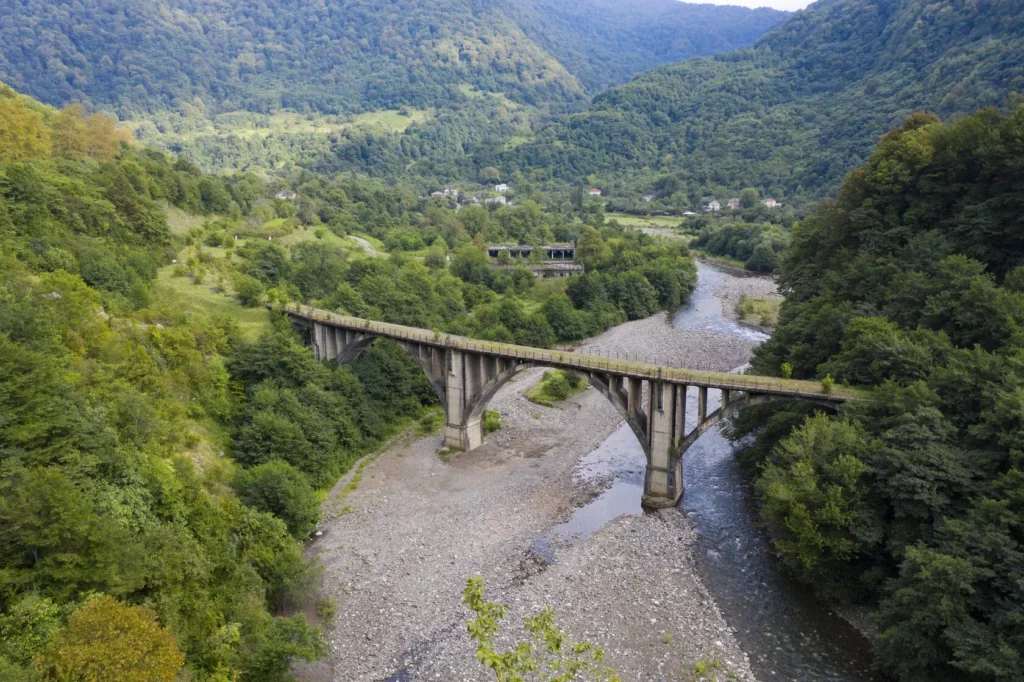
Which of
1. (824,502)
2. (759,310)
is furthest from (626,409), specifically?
(759,310)

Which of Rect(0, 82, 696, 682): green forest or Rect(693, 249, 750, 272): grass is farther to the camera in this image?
Rect(693, 249, 750, 272): grass

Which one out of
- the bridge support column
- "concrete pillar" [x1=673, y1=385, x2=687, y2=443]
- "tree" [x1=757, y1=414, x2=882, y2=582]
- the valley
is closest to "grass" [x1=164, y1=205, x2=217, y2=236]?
the valley

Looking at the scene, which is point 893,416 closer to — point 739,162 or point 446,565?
point 446,565

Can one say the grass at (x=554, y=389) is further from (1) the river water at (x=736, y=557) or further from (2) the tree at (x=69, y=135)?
(2) the tree at (x=69, y=135)

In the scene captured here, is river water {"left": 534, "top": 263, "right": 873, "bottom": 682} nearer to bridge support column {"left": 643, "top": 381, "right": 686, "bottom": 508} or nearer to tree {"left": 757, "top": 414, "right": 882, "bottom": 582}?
bridge support column {"left": 643, "top": 381, "right": 686, "bottom": 508}

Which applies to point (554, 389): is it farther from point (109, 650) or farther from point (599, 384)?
point (109, 650)

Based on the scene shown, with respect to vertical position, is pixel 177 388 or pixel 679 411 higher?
pixel 177 388
